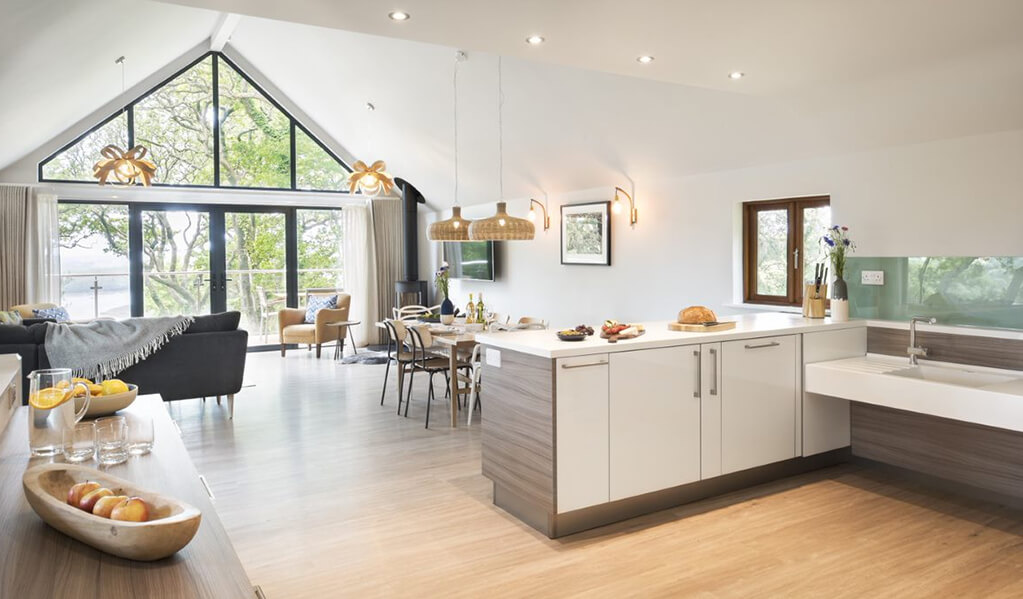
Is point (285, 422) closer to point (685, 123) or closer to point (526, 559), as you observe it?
point (526, 559)

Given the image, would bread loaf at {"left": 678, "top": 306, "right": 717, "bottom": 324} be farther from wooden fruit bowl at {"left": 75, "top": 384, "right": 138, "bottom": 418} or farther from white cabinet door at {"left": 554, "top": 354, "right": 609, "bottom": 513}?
wooden fruit bowl at {"left": 75, "top": 384, "right": 138, "bottom": 418}

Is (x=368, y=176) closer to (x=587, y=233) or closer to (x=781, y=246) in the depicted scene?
(x=587, y=233)

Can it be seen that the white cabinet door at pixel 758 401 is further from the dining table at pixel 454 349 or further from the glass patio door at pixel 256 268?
the glass patio door at pixel 256 268

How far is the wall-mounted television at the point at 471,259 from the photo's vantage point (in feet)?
32.2

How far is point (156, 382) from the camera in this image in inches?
219

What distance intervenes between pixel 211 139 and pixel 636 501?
28.9 ft

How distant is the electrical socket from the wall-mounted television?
577 cm

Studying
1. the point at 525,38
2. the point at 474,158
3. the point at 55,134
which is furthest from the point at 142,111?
the point at 525,38

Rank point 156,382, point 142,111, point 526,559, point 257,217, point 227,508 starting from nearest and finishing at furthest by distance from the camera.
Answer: point 526,559, point 227,508, point 156,382, point 142,111, point 257,217

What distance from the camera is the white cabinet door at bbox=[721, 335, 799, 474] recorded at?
3932mm

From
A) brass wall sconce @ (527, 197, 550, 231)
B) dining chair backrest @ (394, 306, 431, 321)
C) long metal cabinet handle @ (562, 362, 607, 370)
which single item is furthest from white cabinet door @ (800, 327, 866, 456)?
brass wall sconce @ (527, 197, 550, 231)

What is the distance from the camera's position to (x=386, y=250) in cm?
1147

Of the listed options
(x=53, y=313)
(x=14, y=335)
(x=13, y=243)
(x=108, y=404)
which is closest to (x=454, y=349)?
(x=14, y=335)

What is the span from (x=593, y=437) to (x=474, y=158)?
572cm
